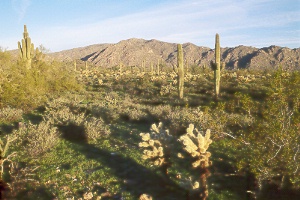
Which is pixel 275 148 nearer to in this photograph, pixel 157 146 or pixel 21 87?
pixel 157 146

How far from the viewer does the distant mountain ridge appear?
88062 mm

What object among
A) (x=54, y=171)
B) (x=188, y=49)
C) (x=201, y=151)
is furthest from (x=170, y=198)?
(x=188, y=49)

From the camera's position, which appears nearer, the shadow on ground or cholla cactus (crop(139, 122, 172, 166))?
the shadow on ground

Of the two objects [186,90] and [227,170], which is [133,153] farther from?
[186,90]

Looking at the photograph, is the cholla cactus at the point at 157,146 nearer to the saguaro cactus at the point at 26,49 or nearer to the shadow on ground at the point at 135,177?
the shadow on ground at the point at 135,177

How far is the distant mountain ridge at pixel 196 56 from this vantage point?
88.1 m

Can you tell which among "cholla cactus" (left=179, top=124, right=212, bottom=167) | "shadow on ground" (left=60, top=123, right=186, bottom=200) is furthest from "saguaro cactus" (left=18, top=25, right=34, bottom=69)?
"cholla cactus" (left=179, top=124, right=212, bottom=167)

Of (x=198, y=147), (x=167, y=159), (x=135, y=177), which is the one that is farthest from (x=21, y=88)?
(x=198, y=147)

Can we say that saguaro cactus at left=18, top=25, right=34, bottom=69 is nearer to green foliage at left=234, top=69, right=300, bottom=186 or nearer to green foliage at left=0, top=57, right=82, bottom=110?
green foliage at left=0, top=57, right=82, bottom=110

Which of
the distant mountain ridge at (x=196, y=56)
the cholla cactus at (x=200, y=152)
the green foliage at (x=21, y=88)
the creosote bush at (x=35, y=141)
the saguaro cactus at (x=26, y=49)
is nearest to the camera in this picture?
the cholla cactus at (x=200, y=152)

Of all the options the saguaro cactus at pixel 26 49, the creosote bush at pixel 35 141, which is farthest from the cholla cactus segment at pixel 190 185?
the saguaro cactus at pixel 26 49

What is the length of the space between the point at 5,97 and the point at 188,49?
10772cm

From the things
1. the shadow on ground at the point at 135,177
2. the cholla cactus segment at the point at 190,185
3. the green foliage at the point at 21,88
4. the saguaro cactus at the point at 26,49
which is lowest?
the shadow on ground at the point at 135,177

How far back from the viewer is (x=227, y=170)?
6.76 meters
